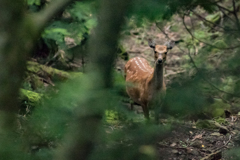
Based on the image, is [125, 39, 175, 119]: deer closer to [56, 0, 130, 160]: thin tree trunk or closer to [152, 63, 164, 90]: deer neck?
[152, 63, 164, 90]: deer neck

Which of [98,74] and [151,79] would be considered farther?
[151,79]

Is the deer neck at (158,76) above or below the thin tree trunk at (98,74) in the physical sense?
below

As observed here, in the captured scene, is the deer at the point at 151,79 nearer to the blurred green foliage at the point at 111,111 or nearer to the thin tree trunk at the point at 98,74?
the blurred green foliage at the point at 111,111

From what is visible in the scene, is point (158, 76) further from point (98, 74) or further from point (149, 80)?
point (98, 74)

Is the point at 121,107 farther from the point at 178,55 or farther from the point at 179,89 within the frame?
the point at 178,55

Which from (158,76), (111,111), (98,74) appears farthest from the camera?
(158,76)

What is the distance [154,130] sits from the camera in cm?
104

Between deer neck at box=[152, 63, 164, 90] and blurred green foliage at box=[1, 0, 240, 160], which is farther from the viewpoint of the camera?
deer neck at box=[152, 63, 164, 90]

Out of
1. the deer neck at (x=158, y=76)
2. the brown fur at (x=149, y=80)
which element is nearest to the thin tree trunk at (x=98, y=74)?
the brown fur at (x=149, y=80)

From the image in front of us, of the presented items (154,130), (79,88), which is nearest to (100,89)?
(79,88)

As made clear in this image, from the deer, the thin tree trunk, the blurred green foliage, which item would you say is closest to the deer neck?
the deer

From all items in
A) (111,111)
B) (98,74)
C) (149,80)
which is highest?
(98,74)

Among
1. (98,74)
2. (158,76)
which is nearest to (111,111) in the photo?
(98,74)

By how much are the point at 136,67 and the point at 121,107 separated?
5.20 meters
